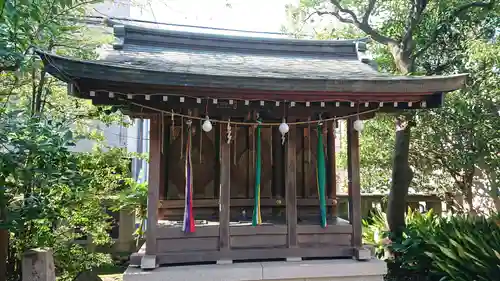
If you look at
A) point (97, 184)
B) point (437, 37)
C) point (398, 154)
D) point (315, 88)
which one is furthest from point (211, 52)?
point (437, 37)

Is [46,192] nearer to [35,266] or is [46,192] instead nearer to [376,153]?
[35,266]

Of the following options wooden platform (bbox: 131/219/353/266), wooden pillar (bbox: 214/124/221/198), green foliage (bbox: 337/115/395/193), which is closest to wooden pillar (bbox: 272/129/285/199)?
wooden pillar (bbox: 214/124/221/198)

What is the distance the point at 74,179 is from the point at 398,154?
19.0 ft

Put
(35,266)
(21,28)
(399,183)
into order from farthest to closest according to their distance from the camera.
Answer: (399,183)
(35,266)
(21,28)

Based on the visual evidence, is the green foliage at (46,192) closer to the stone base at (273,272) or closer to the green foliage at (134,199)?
the green foliage at (134,199)

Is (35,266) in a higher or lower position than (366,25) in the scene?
lower

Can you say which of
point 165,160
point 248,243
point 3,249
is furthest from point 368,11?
point 3,249

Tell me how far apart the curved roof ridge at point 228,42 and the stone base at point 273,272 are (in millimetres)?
3557

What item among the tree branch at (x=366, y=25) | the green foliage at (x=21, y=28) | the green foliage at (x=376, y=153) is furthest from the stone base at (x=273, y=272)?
the tree branch at (x=366, y=25)

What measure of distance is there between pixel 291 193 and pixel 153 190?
69.9 inches

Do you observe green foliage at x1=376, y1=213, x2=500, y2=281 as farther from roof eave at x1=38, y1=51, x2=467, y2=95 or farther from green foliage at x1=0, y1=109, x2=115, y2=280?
green foliage at x1=0, y1=109, x2=115, y2=280

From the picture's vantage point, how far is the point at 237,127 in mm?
5270

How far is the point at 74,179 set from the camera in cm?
394

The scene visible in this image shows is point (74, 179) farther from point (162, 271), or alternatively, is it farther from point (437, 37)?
point (437, 37)
